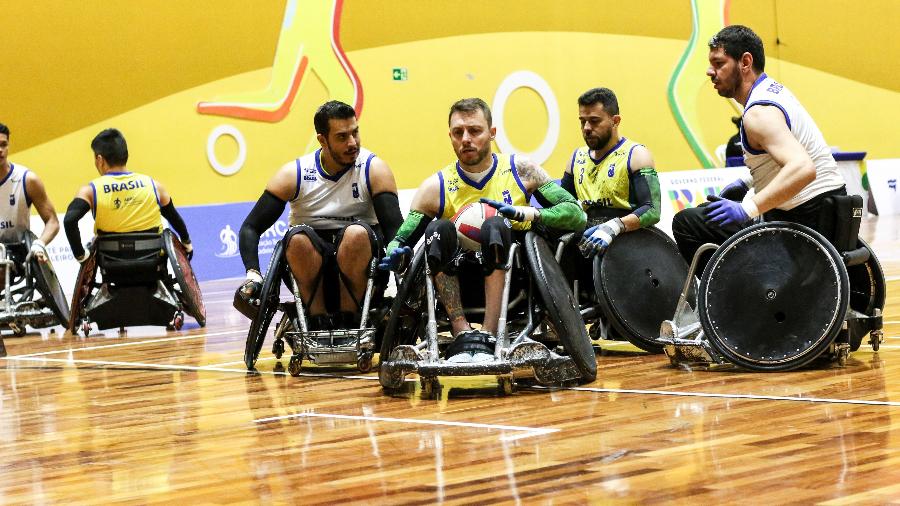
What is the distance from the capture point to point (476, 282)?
19.9 feet

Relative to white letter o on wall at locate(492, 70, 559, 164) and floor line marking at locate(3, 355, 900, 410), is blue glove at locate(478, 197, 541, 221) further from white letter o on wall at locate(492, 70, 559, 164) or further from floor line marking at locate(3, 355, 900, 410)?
white letter o on wall at locate(492, 70, 559, 164)

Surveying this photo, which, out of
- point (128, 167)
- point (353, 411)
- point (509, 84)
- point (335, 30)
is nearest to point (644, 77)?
point (509, 84)

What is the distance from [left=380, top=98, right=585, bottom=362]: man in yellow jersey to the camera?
18.6 ft

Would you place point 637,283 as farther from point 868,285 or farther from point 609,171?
point 868,285

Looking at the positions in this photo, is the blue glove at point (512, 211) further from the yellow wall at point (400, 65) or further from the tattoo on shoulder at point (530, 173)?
the yellow wall at point (400, 65)

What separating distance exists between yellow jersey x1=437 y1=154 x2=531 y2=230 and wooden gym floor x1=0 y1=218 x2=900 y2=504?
0.79 meters

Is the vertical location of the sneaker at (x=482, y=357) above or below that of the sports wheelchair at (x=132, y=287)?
below

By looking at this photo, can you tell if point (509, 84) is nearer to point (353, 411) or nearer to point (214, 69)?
point (214, 69)

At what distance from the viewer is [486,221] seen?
18.8ft

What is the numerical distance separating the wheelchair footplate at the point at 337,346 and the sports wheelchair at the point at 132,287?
11.3 feet

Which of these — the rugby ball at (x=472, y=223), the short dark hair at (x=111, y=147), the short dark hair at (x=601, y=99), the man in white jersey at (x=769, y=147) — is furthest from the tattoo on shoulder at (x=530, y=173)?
the short dark hair at (x=111, y=147)

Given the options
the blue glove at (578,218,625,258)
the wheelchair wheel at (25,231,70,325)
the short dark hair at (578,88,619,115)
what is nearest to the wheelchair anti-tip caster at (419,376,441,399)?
the blue glove at (578,218,625,258)

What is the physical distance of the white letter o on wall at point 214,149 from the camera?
612 inches

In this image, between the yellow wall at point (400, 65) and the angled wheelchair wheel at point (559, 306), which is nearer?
the angled wheelchair wheel at point (559, 306)
